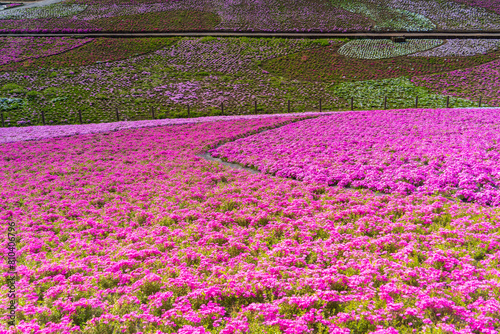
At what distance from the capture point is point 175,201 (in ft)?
41.8

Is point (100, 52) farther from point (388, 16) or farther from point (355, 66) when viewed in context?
point (388, 16)

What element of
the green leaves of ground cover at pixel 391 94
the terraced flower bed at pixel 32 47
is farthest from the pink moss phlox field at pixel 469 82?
the terraced flower bed at pixel 32 47

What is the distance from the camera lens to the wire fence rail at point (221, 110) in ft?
133

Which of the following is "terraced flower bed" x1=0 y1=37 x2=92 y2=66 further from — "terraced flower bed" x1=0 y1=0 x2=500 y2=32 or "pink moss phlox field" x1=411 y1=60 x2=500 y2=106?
"pink moss phlox field" x1=411 y1=60 x2=500 y2=106

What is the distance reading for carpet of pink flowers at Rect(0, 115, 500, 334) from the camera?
574 centimetres

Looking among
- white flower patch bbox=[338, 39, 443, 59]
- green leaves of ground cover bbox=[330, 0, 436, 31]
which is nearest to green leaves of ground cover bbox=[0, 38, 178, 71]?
white flower patch bbox=[338, 39, 443, 59]

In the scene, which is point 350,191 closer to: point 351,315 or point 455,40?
point 351,315

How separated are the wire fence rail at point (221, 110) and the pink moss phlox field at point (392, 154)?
19.0m

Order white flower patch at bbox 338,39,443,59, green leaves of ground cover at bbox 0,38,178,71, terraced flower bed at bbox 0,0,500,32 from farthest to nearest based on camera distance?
terraced flower bed at bbox 0,0,500,32
white flower patch at bbox 338,39,443,59
green leaves of ground cover at bbox 0,38,178,71

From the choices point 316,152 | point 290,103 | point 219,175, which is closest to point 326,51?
point 290,103

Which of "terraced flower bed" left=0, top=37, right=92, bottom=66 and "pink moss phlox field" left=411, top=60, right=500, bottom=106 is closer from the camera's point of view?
"pink moss phlox field" left=411, top=60, right=500, bottom=106

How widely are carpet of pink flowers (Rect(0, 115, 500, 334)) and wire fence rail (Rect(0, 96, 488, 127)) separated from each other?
92.3 ft

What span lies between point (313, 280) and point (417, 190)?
7494 mm

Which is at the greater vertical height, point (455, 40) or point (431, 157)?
point (455, 40)
